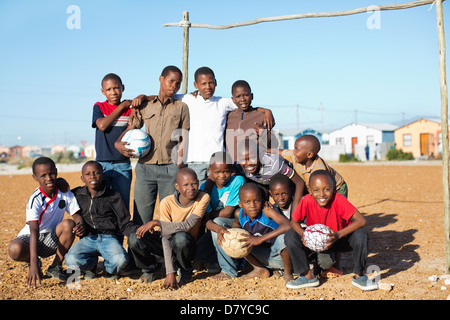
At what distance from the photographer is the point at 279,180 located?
519 centimetres

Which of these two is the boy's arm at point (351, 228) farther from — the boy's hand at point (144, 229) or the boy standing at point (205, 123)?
the boy's hand at point (144, 229)

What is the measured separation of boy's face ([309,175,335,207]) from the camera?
4625mm

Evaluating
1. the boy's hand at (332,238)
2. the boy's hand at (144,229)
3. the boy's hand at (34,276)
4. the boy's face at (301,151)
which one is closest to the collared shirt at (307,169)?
the boy's face at (301,151)

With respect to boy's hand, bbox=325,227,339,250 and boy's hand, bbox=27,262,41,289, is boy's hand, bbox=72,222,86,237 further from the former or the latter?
boy's hand, bbox=325,227,339,250

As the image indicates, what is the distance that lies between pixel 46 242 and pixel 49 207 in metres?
0.42

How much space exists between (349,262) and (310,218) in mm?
1511

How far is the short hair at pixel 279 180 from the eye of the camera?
517 centimetres

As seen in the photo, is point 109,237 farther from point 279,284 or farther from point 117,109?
point 279,284

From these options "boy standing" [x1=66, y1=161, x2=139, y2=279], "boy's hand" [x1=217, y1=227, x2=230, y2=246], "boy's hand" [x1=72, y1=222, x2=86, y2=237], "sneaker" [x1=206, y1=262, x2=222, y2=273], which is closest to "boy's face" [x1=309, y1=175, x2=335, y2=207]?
"boy's hand" [x1=217, y1=227, x2=230, y2=246]

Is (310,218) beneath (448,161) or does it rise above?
beneath

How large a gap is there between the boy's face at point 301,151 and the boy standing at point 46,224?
9.16ft

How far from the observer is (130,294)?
4.61 m

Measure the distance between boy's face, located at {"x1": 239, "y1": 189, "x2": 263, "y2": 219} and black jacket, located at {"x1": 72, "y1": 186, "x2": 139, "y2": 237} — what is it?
137cm
